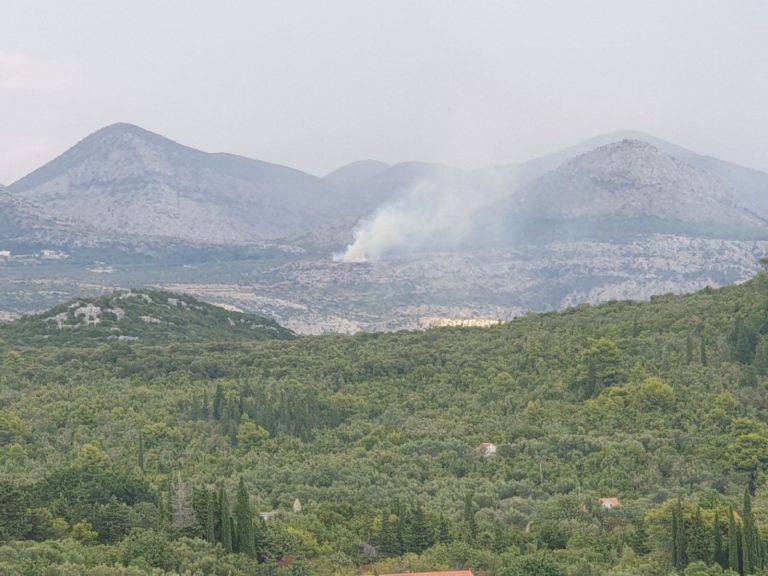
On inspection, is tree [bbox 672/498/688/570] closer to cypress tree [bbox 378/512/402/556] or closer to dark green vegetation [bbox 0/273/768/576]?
dark green vegetation [bbox 0/273/768/576]

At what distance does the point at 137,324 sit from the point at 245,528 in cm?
6394

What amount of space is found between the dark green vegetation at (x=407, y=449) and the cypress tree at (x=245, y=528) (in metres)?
0.08

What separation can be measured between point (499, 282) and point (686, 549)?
141614 mm

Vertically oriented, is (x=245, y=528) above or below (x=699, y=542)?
above

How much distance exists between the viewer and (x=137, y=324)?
359ft

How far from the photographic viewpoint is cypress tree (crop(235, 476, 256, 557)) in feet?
154

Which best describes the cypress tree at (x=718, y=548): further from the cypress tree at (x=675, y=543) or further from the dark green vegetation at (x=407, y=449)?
the cypress tree at (x=675, y=543)

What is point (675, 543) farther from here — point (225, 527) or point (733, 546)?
point (225, 527)

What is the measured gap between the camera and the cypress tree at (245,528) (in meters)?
47.0

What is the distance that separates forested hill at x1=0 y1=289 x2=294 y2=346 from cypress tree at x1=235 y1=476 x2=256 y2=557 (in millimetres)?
55501

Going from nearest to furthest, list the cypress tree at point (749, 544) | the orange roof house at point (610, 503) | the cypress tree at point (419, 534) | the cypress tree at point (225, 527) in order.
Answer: the cypress tree at point (749, 544) → the cypress tree at point (225, 527) → the cypress tree at point (419, 534) → the orange roof house at point (610, 503)

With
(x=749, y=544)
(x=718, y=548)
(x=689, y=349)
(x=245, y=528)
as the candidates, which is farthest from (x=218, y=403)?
(x=749, y=544)

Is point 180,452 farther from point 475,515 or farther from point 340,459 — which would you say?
point 475,515

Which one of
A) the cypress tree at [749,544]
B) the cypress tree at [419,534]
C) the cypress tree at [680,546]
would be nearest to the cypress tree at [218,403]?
the cypress tree at [419,534]
